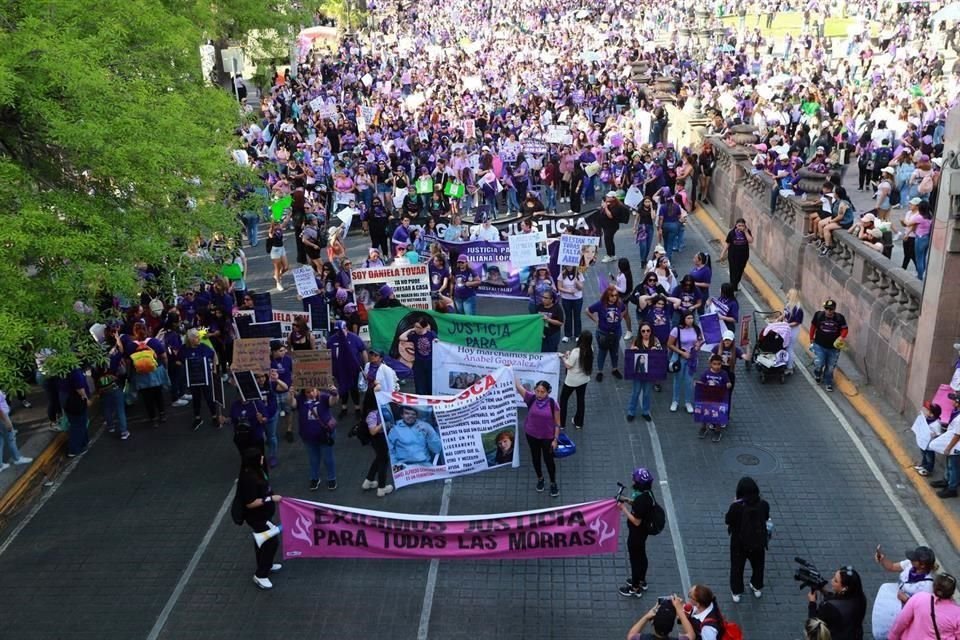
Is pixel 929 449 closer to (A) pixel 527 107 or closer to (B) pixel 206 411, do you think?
(B) pixel 206 411

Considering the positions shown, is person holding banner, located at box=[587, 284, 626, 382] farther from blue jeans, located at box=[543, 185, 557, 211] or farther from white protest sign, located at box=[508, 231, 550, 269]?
blue jeans, located at box=[543, 185, 557, 211]

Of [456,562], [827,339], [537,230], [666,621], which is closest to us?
[666,621]

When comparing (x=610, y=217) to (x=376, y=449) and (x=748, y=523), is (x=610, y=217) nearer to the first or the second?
(x=376, y=449)

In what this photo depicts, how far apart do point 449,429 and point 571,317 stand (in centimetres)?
502

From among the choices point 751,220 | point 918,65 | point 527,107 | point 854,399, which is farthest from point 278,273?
point 918,65

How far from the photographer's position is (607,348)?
1495 centimetres

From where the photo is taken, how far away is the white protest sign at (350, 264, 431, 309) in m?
16.6

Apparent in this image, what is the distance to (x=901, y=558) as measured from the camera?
417 inches

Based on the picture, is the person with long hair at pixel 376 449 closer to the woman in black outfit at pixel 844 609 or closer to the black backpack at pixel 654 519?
the black backpack at pixel 654 519

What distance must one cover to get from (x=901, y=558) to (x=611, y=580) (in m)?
3.16

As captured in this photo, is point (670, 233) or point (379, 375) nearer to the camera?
point (379, 375)

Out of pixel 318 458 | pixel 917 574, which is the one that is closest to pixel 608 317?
pixel 318 458

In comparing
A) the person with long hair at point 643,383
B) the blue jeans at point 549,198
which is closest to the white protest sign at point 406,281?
the person with long hair at point 643,383

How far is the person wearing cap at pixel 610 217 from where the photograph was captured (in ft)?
67.1
